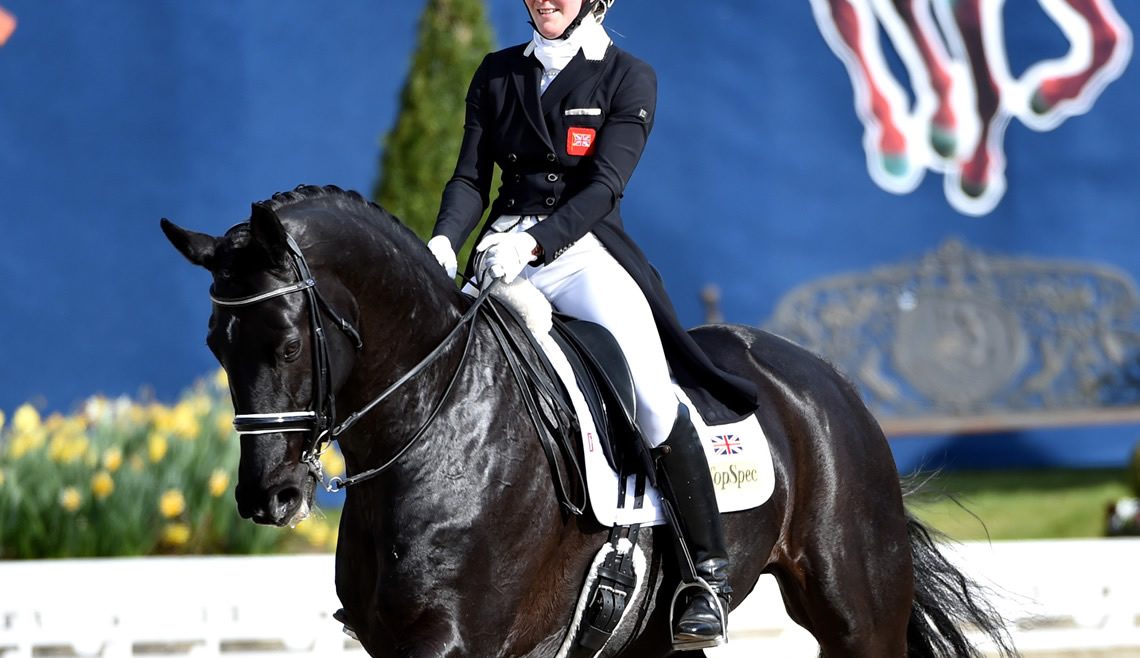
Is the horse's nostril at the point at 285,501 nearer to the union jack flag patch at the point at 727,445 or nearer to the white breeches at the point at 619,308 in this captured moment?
the white breeches at the point at 619,308

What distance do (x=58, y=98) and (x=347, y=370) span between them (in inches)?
283

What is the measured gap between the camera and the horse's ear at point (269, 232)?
278 centimetres

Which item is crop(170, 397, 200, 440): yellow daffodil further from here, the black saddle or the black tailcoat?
the black saddle

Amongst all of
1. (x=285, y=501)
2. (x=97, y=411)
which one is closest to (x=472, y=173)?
(x=285, y=501)

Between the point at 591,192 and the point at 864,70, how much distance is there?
7.50 metres

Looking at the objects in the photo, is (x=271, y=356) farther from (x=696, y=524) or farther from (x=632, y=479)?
(x=696, y=524)

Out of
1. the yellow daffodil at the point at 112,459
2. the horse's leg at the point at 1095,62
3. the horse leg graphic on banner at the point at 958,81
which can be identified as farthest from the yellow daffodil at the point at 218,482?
the horse's leg at the point at 1095,62

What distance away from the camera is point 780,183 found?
34.5 feet

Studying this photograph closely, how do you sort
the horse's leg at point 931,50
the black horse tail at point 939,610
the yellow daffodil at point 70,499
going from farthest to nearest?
the horse's leg at point 931,50
the yellow daffodil at point 70,499
the black horse tail at point 939,610

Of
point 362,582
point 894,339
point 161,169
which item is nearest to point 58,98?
point 161,169

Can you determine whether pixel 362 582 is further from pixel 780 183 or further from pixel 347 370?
pixel 780 183

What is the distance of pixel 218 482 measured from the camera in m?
7.48

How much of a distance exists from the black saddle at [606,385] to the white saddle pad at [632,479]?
0.03 meters

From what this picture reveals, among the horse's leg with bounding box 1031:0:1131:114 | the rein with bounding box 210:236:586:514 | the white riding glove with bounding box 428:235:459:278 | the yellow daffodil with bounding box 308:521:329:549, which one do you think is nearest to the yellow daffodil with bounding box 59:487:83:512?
the yellow daffodil with bounding box 308:521:329:549
